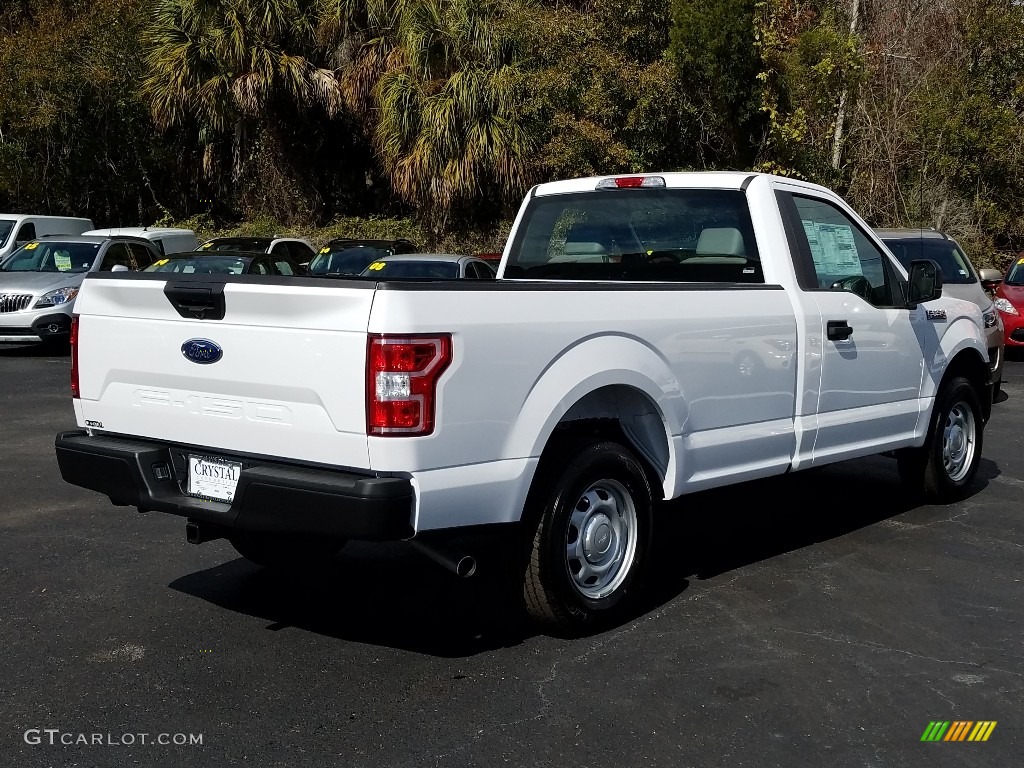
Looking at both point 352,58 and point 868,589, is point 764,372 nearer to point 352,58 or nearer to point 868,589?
point 868,589

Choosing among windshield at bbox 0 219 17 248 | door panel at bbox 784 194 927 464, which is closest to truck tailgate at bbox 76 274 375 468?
door panel at bbox 784 194 927 464

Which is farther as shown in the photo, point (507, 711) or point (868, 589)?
point (868, 589)

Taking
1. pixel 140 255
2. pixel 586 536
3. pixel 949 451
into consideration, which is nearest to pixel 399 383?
pixel 586 536

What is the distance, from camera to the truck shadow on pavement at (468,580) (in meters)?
5.37

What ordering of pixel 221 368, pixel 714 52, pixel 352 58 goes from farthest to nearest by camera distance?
pixel 352 58 < pixel 714 52 < pixel 221 368

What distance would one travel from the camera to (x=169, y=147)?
33.2 metres

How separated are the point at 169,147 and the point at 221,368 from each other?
1187 inches

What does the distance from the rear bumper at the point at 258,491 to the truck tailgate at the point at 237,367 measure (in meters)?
0.07

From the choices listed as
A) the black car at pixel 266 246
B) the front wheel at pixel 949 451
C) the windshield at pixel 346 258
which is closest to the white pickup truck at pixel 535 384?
the front wheel at pixel 949 451

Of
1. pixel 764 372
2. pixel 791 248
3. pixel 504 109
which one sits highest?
pixel 504 109

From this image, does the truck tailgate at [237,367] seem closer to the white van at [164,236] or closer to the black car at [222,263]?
the black car at [222,263]

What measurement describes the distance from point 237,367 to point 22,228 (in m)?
19.3

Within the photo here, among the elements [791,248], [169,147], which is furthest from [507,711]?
[169,147]

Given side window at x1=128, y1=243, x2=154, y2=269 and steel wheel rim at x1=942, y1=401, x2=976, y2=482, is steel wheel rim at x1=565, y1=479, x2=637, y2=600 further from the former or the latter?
side window at x1=128, y1=243, x2=154, y2=269
